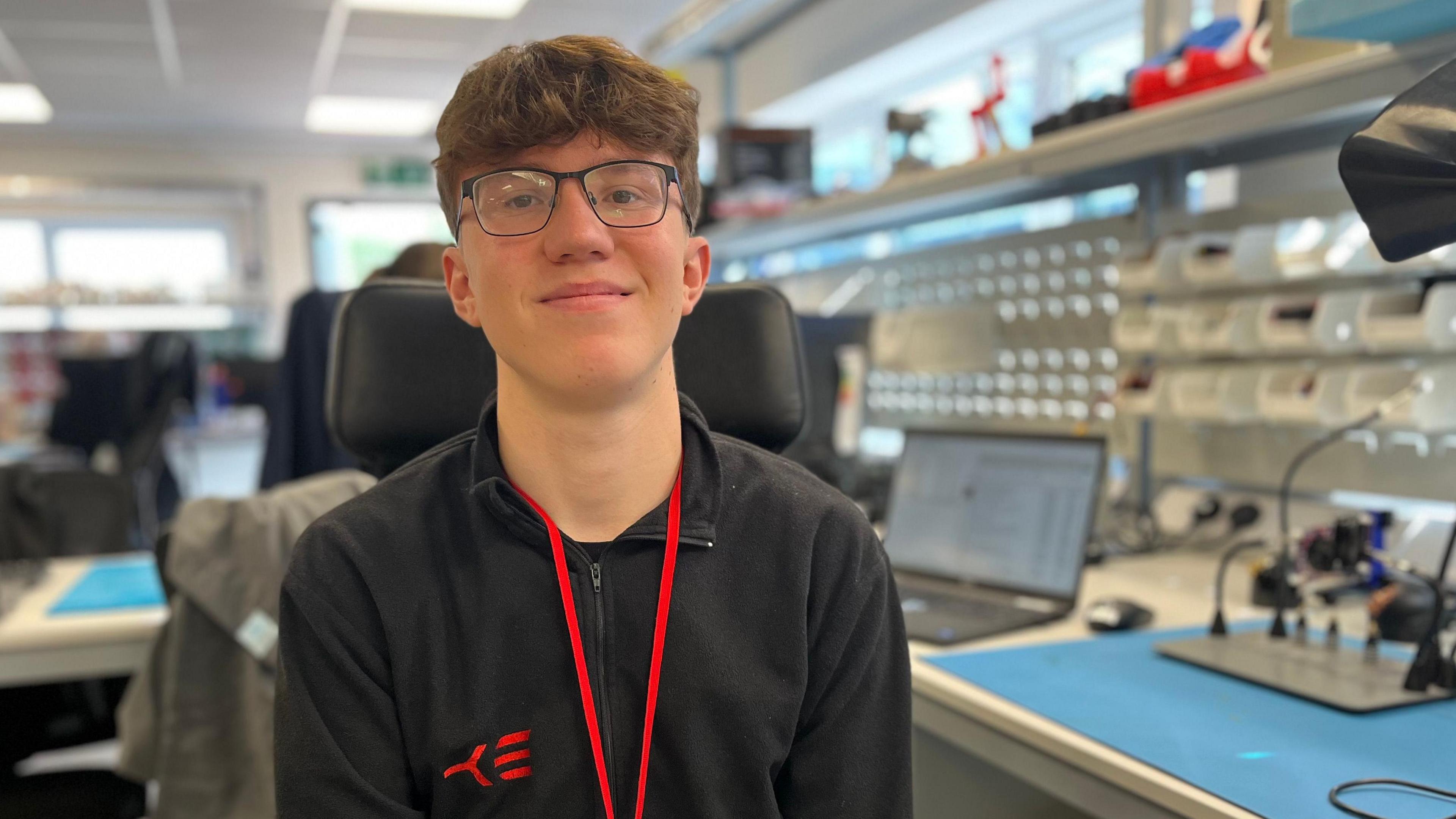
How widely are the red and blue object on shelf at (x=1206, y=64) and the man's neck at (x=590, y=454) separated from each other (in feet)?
3.57

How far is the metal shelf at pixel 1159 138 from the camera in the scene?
1288mm

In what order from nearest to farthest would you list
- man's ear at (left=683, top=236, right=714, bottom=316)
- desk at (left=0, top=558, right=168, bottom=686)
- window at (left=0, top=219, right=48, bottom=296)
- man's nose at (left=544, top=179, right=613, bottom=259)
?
1. man's nose at (left=544, top=179, right=613, bottom=259)
2. man's ear at (left=683, top=236, right=714, bottom=316)
3. desk at (left=0, top=558, right=168, bottom=686)
4. window at (left=0, top=219, right=48, bottom=296)

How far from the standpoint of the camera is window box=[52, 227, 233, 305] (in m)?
6.68

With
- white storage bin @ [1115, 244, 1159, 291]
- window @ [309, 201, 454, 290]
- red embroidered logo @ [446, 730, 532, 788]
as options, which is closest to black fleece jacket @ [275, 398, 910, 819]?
red embroidered logo @ [446, 730, 532, 788]

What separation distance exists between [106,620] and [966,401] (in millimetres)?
1754

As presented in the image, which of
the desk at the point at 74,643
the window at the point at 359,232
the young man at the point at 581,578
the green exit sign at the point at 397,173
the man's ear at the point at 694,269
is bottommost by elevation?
the desk at the point at 74,643

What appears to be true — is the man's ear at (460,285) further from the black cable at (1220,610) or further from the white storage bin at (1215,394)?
the white storage bin at (1215,394)

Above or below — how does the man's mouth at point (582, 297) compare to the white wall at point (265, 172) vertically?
below

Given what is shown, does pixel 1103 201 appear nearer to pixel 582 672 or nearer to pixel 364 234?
pixel 582 672

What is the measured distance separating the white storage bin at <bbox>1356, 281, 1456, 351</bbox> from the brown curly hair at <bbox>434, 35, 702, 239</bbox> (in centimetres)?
105

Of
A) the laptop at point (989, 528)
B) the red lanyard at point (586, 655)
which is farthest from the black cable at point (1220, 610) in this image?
the red lanyard at point (586, 655)

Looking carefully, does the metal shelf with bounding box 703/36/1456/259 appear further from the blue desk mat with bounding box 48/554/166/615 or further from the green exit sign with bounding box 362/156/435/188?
the green exit sign with bounding box 362/156/435/188

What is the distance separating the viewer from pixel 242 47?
4773mm

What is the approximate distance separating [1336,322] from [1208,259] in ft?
0.83
